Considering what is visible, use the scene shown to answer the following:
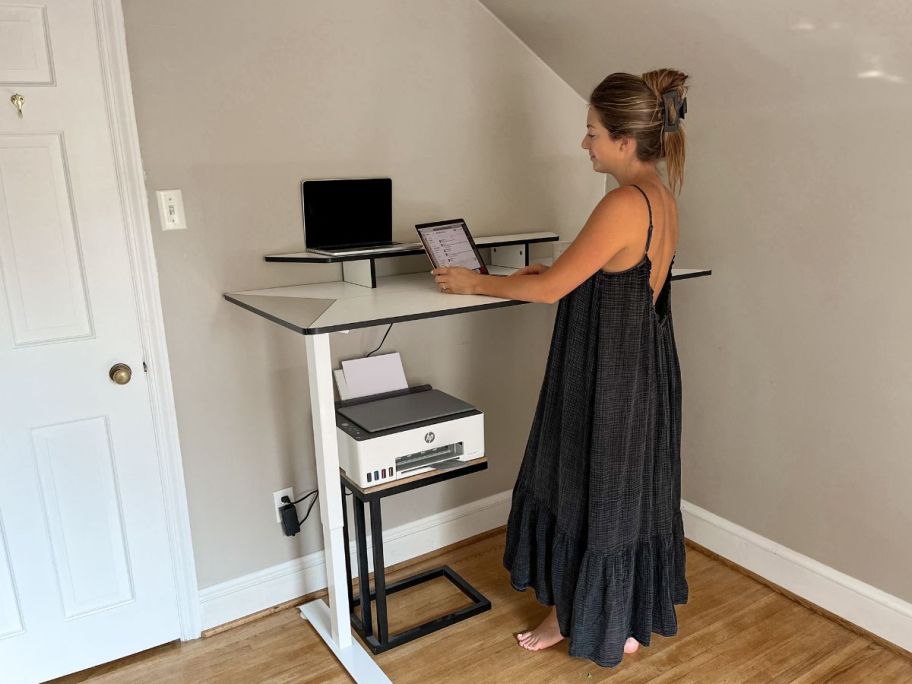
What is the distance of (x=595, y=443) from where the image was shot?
5.88 ft

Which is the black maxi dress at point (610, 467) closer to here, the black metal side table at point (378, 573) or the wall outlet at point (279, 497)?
the black metal side table at point (378, 573)

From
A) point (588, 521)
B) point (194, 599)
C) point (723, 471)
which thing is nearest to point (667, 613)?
point (588, 521)

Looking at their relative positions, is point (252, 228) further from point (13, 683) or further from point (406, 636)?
point (13, 683)

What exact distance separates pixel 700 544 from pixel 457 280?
4.77ft

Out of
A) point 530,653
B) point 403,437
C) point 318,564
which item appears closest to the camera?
point 403,437

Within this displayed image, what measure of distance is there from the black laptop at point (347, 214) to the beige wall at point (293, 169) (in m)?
0.04

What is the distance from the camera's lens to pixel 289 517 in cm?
225

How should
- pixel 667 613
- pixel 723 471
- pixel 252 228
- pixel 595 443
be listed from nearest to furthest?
1. pixel 595 443
2. pixel 667 613
3. pixel 252 228
4. pixel 723 471

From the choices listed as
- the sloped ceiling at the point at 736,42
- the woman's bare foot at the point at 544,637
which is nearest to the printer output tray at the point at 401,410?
the woman's bare foot at the point at 544,637

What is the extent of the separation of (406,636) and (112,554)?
0.87 m

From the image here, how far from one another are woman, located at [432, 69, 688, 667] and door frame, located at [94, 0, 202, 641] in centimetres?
78

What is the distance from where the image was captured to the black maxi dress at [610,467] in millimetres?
1771

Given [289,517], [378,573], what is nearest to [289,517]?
[289,517]

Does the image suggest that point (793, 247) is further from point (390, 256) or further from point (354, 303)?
point (354, 303)
